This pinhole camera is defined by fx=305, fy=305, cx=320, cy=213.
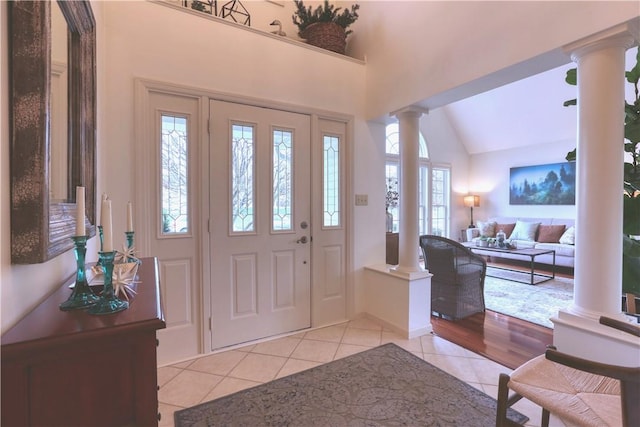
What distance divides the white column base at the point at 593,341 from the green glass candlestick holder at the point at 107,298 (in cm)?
218

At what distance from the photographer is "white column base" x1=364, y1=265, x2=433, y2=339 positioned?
2.77 meters

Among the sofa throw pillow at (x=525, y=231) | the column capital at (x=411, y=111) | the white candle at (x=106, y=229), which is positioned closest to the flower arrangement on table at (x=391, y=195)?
the sofa throw pillow at (x=525, y=231)

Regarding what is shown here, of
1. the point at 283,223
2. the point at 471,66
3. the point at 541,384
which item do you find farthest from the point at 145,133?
the point at 541,384

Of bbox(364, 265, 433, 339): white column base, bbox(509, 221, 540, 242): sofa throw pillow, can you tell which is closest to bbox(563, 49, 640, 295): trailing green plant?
bbox(364, 265, 433, 339): white column base

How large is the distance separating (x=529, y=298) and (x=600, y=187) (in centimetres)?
282

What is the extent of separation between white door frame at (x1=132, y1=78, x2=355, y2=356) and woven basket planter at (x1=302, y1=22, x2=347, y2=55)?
700 millimetres

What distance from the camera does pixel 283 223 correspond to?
283cm

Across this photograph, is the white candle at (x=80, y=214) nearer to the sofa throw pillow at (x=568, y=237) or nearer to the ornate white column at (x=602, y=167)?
the ornate white column at (x=602, y=167)

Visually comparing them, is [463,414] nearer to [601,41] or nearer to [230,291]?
[230,291]

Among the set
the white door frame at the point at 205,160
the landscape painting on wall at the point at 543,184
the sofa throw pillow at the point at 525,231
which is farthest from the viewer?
the sofa throw pillow at the point at 525,231

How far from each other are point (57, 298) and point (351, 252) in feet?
8.24

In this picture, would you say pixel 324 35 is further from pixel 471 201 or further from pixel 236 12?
pixel 471 201

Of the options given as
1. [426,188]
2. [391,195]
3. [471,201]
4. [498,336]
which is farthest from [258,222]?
[471,201]

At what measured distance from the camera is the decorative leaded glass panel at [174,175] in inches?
91.4
